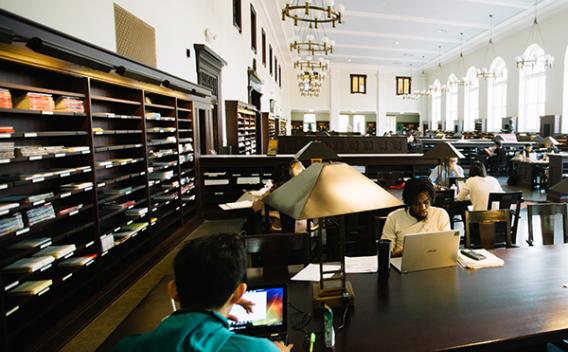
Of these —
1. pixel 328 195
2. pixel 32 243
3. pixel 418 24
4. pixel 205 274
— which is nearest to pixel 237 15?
pixel 32 243

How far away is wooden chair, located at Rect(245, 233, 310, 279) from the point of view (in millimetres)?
2365

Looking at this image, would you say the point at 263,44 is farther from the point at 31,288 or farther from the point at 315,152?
the point at 31,288

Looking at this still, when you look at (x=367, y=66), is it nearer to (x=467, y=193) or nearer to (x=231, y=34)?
(x=231, y=34)

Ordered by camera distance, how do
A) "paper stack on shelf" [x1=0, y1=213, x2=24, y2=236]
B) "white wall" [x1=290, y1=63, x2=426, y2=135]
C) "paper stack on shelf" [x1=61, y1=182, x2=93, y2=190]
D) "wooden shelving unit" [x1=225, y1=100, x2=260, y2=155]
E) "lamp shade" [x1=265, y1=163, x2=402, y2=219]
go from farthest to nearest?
"white wall" [x1=290, y1=63, x2=426, y2=135] → "wooden shelving unit" [x1=225, y1=100, x2=260, y2=155] → "paper stack on shelf" [x1=61, y1=182, x2=93, y2=190] → "paper stack on shelf" [x1=0, y1=213, x2=24, y2=236] → "lamp shade" [x1=265, y1=163, x2=402, y2=219]

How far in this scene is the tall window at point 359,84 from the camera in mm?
25281

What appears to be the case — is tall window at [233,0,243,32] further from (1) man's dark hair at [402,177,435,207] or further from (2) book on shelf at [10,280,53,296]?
(2) book on shelf at [10,280,53,296]

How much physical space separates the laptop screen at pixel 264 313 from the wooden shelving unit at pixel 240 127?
6.75m

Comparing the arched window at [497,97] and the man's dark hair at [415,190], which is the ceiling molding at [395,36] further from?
the man's dark hair at [415,190]

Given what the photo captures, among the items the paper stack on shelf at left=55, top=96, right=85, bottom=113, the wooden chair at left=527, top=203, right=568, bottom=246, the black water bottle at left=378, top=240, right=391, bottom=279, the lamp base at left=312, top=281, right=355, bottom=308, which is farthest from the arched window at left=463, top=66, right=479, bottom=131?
the lamp base at left=312, top=281, right=355, bottom=308

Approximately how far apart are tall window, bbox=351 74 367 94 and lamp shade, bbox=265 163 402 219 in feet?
81.6

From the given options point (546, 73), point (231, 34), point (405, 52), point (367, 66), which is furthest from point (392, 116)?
point (231, 34)

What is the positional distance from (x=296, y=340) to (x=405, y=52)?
72.7 ft

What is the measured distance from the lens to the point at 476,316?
64.7 inches

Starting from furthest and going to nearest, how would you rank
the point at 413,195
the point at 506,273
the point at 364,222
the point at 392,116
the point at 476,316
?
the point at 392,116
the point at 364,222
the point at 413,195
the point at 506,273
the point at 476,316
